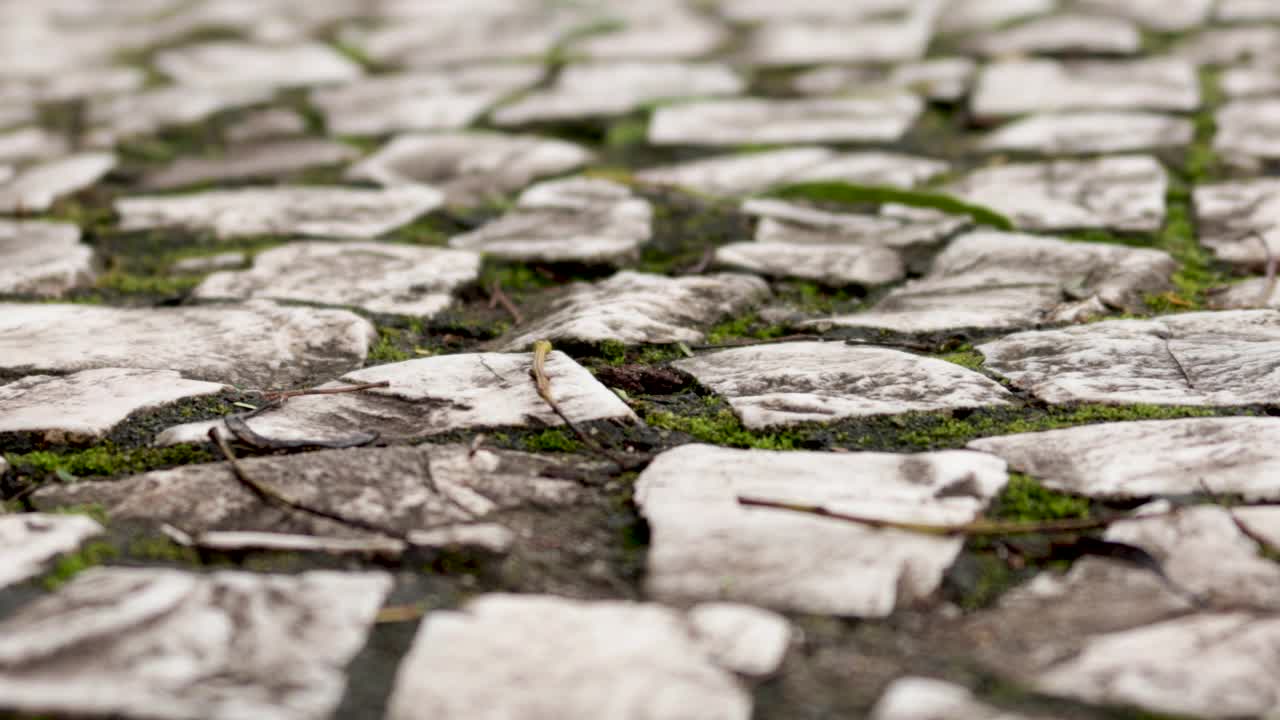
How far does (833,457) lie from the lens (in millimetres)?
1354

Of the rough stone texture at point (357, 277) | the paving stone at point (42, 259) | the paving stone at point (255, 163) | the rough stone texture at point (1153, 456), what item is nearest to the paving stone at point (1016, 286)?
the rough stone texture at point (1153, 456)

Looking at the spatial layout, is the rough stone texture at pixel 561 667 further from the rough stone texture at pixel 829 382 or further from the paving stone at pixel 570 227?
the paving stone at pixel 570 227

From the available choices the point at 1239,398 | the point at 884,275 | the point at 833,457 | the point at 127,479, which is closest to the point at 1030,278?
the point at 884,275

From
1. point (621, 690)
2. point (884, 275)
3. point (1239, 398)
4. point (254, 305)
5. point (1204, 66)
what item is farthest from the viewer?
point (1204, 66)

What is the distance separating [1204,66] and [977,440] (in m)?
2.54

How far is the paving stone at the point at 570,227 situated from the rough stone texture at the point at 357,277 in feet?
0.34

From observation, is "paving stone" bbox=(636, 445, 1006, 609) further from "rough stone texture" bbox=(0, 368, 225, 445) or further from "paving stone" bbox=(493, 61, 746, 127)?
"paving stone" bbox=(493, 61, 746, 127)

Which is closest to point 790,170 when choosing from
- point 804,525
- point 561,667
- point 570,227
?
point 570,227

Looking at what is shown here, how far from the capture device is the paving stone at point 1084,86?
3.05 metres

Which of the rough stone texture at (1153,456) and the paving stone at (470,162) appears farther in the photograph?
the paving stone at (470,162)

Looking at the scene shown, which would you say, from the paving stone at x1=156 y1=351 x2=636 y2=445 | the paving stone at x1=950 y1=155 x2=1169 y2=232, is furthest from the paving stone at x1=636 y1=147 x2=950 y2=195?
the paving stone at x1=156 y1=351 x2=636 y2=445

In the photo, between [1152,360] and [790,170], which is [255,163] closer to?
[790,170]

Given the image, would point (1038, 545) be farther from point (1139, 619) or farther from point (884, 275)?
point (884, 275)

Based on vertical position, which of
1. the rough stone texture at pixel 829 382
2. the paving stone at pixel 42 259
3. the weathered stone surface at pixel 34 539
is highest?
the weathered stone surface at pixel 34 539
